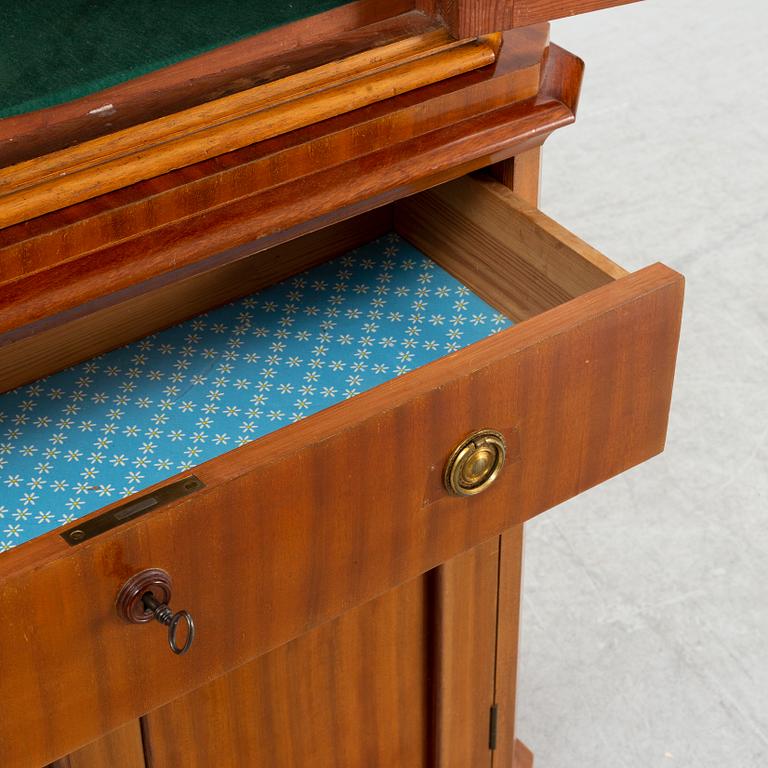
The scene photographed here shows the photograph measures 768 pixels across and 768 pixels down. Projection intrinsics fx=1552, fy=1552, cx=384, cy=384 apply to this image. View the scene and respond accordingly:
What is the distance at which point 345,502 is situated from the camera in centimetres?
93

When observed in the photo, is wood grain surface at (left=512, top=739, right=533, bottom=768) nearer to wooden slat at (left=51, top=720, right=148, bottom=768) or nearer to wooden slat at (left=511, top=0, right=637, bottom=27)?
wooden slat at (left=51, top=720, right=148, bottom=768)

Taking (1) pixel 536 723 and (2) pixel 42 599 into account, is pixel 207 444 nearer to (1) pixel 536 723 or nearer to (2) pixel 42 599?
(2) pixel 42 599

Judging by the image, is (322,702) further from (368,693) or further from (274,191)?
(274,191)

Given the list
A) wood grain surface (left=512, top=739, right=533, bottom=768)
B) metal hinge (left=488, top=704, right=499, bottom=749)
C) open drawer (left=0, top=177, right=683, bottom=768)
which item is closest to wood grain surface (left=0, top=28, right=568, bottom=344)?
open drawer (left=0, top=177, right=683, bottom=768)

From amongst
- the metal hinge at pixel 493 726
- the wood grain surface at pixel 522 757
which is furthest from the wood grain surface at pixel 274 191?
the wood grain surface at pixel 522 757

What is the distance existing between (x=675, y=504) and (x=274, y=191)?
1042 mm

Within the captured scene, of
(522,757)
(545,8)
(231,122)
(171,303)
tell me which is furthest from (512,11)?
(522,757)

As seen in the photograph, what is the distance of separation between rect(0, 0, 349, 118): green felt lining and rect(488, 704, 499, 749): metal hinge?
639mm

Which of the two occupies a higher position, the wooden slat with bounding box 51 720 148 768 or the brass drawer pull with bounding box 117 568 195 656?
the brass drawer pull with bounding box 117 568 195 656

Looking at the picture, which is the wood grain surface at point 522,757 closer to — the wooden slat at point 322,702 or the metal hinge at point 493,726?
the metal hinge at point 493,726

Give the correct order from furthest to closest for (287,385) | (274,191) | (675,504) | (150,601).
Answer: (675,504)
(287,385)
(274,191)
(150,601)

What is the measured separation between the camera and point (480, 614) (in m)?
1.24

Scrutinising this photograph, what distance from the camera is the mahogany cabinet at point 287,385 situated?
876 mm

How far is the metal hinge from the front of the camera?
4.39 feet
